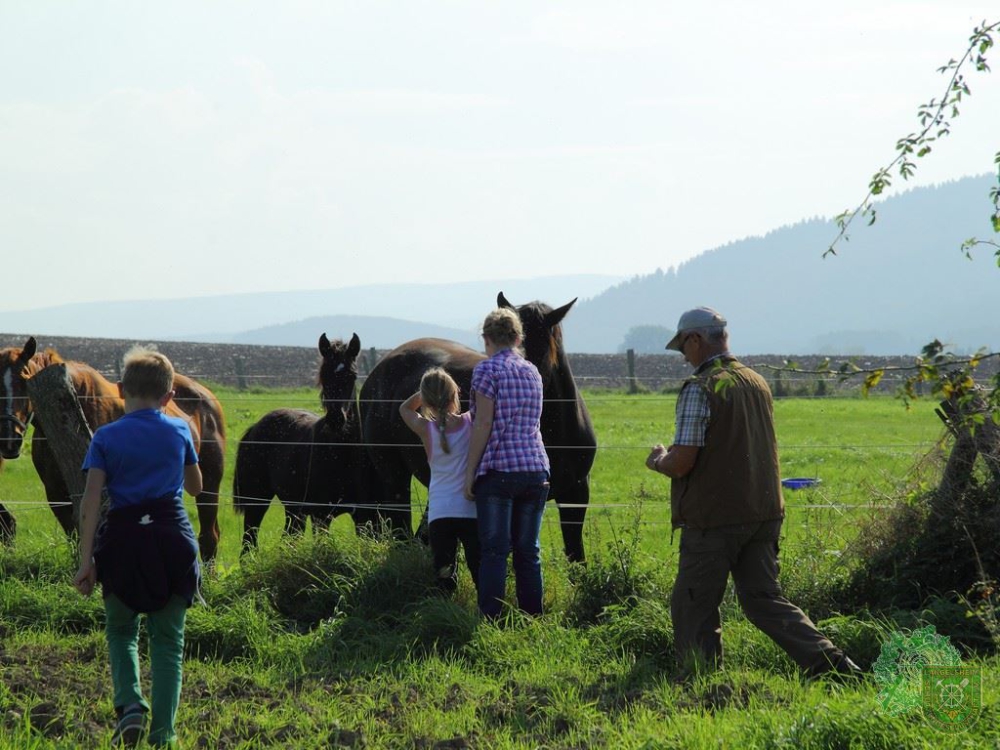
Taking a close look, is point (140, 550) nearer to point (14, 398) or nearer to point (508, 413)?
point (508, 413)

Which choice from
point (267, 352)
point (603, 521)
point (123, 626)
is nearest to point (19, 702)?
point (123, 626)

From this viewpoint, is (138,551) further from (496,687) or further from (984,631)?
(984,631)

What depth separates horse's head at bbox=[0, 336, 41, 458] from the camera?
8.23 m

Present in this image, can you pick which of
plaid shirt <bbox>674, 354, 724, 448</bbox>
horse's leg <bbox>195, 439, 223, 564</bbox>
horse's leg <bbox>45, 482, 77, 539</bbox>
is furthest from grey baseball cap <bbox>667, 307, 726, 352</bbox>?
horse's leg <bbox>195, 439, 223, 564</bbox>

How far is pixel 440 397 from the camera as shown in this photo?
6.83 meters

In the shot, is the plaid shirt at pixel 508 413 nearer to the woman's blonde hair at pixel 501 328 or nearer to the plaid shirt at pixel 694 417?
the woman's blonde hair at pixel 501 328

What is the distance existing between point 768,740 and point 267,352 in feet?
111

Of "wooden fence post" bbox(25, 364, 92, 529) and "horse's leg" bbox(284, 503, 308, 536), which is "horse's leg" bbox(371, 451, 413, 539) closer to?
"horse's leg" bbox(284, 503, 308, 536)

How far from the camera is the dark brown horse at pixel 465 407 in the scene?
795 cm

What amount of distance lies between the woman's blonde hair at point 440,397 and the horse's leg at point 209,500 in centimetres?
350

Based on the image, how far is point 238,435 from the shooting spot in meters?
18.2

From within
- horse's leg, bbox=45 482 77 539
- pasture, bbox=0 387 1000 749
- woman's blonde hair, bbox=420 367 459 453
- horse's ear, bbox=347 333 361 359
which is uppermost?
horse's ear, bbox=347 333 361 359

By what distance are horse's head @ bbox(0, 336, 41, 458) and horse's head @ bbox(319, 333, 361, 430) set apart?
7.22ft

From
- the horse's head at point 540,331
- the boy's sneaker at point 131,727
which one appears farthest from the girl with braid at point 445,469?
the boy's sneaker at point 131,727
